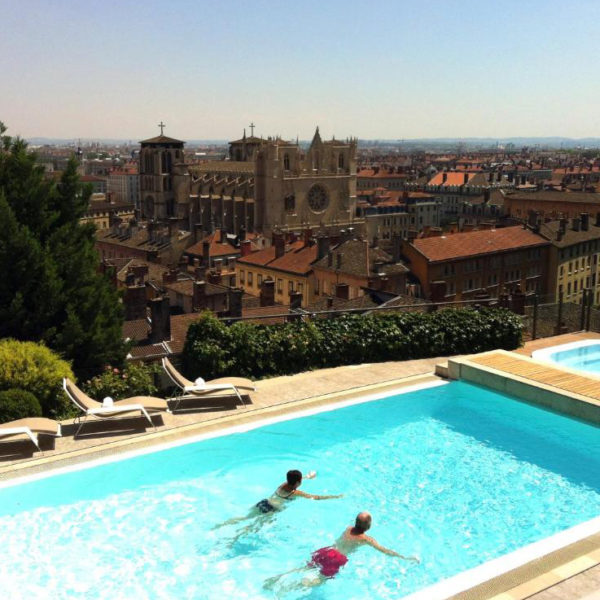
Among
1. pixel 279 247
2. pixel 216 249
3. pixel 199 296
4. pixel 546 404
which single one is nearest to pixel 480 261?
pixel 279 247

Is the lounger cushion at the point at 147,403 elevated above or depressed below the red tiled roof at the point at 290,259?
above

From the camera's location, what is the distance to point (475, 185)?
5340 inches

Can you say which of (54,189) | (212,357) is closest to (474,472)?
(212,357)

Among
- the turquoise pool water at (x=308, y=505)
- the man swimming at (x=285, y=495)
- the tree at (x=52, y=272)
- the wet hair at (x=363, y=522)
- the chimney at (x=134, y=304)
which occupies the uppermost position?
the tree at (x=52, y=272)

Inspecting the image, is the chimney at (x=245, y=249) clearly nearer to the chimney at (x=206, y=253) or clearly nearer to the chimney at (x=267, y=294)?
the chimney at (x=206, y=253)

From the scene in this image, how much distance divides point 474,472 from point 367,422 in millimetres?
2459

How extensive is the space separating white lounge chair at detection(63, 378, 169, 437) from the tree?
5.42ft

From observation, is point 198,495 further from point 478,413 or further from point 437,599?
point 478,413

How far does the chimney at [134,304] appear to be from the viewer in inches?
1102

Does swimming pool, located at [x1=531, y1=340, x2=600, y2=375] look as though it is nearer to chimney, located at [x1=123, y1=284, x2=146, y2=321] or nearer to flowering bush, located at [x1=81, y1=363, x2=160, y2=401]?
flowering bush, located at [x1=81, y1=363, x2=160, y2=401]

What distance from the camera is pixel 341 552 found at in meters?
9.23

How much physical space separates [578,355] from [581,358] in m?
0.11

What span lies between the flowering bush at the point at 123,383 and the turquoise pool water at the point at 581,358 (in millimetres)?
10068

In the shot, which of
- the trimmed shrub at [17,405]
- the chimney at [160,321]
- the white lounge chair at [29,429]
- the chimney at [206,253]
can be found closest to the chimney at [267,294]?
the chimney at [160,321]
